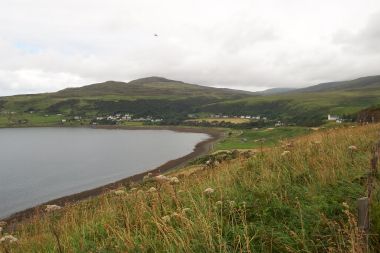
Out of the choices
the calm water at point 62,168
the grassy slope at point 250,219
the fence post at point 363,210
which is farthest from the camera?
the calm water at point 62,168

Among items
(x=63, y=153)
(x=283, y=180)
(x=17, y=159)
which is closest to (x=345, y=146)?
(x=283, y=180)

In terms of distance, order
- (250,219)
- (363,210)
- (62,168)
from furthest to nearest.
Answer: (62,168) → (250,219) → (363,210)

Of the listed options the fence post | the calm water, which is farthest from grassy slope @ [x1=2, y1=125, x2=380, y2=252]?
the calm water

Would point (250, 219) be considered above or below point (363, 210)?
below

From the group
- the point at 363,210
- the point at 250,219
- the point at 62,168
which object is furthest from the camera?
the point at 62,168

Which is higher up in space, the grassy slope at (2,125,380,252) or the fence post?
the fence post

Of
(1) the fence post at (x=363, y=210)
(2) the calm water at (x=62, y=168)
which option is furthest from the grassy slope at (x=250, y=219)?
(2) the calm water at (x=62, y=168)

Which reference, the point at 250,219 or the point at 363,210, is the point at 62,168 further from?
the point at 363,210

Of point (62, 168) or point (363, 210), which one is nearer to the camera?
point (363, 210)

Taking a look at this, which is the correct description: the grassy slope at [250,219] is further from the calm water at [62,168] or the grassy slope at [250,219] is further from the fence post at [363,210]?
the calm water at [62,168]

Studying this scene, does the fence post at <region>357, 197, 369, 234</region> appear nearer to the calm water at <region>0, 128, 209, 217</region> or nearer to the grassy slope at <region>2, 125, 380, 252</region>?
the grassy slope at <region>2, 125, 380, 252</region>

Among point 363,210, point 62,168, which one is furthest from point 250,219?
point 62,168

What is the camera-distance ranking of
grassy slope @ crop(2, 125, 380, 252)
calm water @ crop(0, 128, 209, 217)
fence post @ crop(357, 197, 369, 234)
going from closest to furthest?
fence post @ crop(357, 197, 369, 234), grassy slope @ crop(2, 125, 380, 252), calm water @ crop(0, 128, 209, 217)

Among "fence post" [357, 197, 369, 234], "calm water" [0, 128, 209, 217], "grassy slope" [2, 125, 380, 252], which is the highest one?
"fence post" [357, 197, 369, 234]
